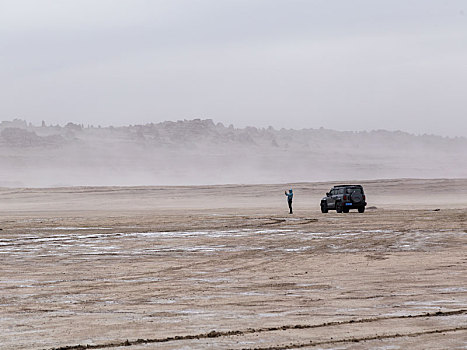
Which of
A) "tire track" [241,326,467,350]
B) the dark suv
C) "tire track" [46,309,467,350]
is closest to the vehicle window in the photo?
the dark suv

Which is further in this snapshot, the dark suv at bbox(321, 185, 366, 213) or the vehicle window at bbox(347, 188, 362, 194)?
the vehicle window at bbox(347, 188, 362, 194)

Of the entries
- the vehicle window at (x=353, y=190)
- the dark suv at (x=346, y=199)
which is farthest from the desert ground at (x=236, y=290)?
the vehicle window at (x=353, y=190)

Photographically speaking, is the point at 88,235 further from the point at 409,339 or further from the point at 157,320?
the point at 409,339

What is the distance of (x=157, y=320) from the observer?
11203 millimetres

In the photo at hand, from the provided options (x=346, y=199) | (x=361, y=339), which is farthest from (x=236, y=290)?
(x=346, y=199)

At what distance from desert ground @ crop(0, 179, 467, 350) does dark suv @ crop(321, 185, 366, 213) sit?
1556cm

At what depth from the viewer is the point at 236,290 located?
14.3 m

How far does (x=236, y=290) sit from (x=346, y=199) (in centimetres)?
3212

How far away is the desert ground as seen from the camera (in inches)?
390

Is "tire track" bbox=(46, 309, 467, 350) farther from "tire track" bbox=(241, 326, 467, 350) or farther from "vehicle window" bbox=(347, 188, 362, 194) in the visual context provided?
"vehicle window" bbox=(347, 188, 362, 194)

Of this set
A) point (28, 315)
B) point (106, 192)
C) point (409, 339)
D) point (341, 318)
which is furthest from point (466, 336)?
point (106, 192)

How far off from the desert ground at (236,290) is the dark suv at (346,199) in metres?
15.6

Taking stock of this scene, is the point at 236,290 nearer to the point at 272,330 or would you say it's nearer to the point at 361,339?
the point at 272,330

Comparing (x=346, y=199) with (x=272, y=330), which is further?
(x=346, y=199)
